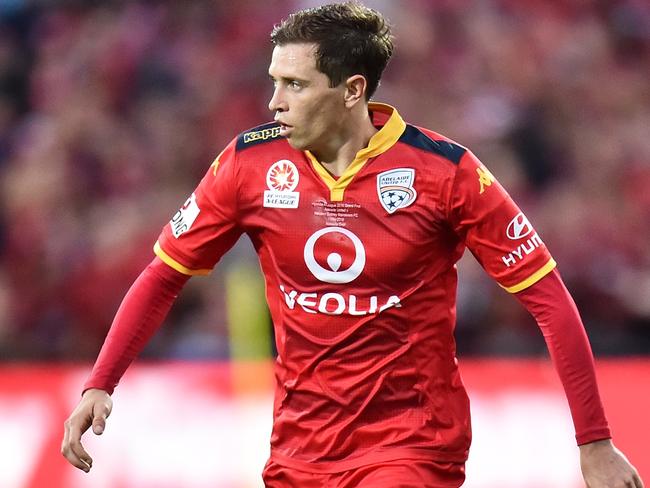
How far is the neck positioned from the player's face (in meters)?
0.07

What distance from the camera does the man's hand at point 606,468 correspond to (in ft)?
11.9

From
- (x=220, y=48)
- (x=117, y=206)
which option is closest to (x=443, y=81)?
(x=220, y=48)

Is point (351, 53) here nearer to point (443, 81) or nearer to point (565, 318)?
point (565, 318)

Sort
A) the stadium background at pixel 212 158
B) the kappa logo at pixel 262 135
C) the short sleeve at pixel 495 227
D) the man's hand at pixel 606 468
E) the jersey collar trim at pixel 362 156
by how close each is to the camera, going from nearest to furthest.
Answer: the man's hand at pixel 606 468, the short sleeve at pixel 495 227, the jersey collar trim at pixel 362 156, the kappa logo at pixel 262 135, the stadium background at pixel 212 158

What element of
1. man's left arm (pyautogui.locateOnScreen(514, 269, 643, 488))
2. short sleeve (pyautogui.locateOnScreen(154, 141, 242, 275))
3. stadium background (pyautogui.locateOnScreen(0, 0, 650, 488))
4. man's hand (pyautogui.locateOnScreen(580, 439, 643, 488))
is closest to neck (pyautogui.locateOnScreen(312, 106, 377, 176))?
A: short sleeve (pyautogui.locateOnScreen(154, 141, 242, 275))

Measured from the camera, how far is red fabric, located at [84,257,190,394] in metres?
3.96

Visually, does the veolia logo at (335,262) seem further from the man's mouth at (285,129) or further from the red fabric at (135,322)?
the red fabric at (135,322)

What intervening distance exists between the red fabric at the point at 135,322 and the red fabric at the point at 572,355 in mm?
1064

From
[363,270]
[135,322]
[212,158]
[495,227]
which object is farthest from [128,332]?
[212,158]

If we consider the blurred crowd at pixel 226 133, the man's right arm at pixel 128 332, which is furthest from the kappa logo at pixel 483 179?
the blurred crowd at pixel 226 133

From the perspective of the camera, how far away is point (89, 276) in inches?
298

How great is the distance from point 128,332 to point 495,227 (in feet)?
3.63

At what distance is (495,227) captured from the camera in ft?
12.3

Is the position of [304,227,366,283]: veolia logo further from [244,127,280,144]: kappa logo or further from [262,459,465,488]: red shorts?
[262,459,465,488]: red shorts
